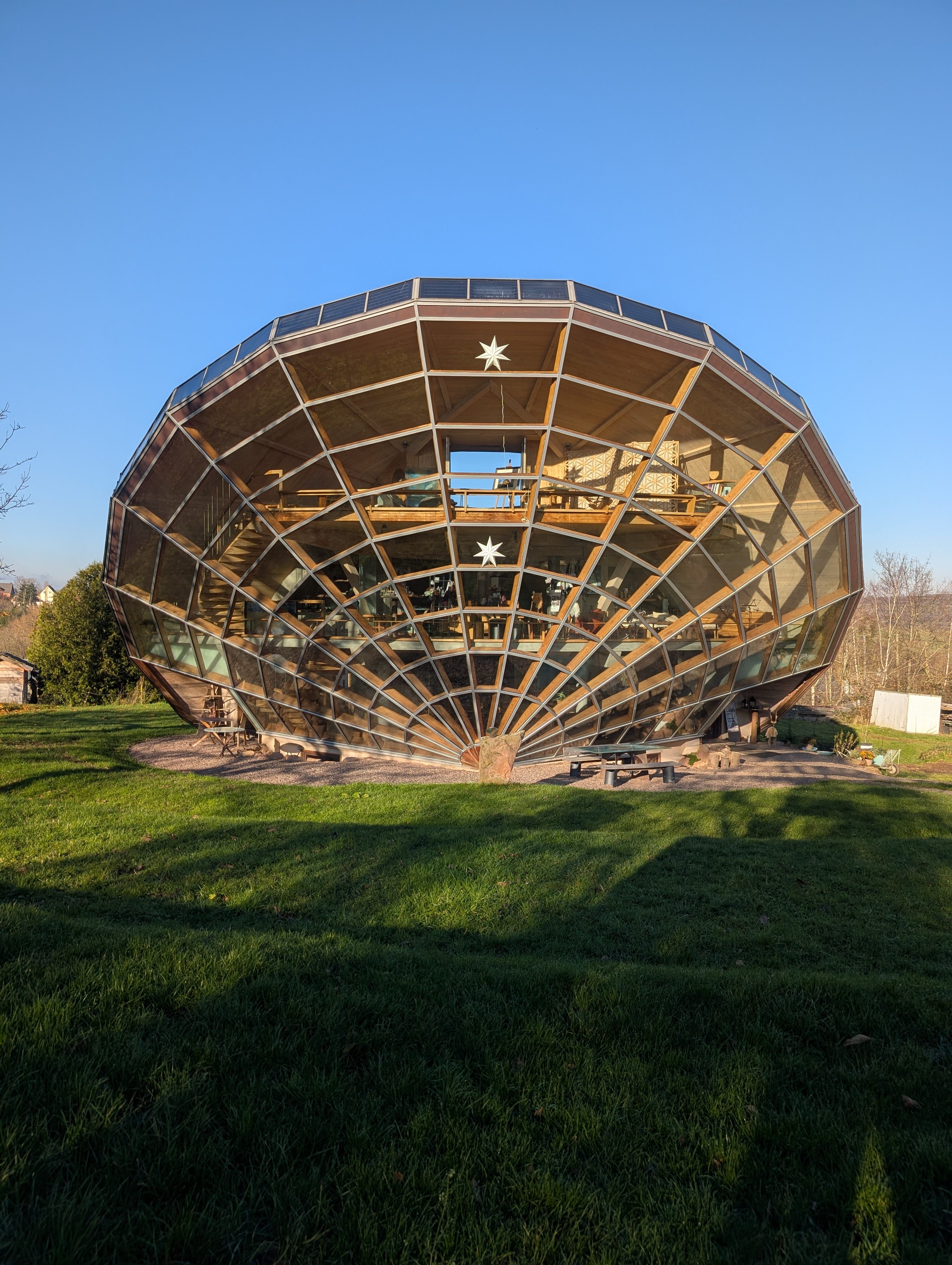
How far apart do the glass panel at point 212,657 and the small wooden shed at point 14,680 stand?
27612 millimetres

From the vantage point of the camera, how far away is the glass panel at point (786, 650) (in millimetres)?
20172

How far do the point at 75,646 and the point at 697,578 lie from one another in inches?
1565

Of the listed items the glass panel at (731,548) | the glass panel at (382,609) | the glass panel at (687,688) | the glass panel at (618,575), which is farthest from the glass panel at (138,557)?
the glass panel at (687,688)

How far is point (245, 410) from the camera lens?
16312 millimetres

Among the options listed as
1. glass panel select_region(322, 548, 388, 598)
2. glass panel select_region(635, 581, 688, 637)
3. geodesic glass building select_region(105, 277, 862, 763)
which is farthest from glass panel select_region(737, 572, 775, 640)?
glass panel select_region(322, 548, 388, 598)

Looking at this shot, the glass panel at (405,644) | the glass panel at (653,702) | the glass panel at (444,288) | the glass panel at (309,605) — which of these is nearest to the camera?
the glass panel at (444,288)

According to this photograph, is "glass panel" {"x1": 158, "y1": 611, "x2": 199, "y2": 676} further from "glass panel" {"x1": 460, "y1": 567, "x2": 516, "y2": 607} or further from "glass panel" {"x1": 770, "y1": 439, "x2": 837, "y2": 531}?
"glass panel" {"x1": 770, "y1": 439, "x2": 837, "y2": 531}

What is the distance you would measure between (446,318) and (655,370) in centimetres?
464

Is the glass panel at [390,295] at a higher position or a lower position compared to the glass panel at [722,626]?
higher

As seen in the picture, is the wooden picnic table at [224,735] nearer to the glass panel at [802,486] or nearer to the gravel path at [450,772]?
the gravel path at [450,772]

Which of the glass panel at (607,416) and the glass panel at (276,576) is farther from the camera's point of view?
the glass panel at (276,576)

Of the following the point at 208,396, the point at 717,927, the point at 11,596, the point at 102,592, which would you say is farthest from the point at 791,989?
the point at 11,596

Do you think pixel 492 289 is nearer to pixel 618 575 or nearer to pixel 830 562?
pixel 618 575

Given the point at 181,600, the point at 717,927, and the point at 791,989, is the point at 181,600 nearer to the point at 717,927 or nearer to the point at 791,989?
the point at 717,927
